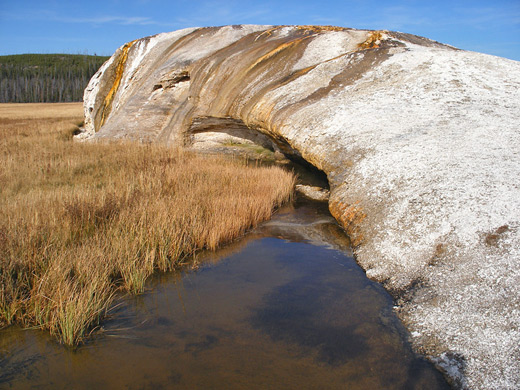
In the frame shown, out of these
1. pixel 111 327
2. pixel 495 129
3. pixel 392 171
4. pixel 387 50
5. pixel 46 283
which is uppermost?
pixel 387 50

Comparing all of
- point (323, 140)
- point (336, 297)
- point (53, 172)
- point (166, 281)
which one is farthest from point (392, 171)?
point (53, 172)

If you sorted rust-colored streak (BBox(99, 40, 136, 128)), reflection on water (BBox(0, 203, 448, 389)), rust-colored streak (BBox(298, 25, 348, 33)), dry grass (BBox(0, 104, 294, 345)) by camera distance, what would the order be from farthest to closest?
rust-colored streak (BBox(99, 40, 136, 128)) < rust-colored streak (BBox(298, 25, 348, 33)) < dry grass (BBox(0, 104, 294, 345)) < reflection on water (BBox(0, 203, 448, 389))

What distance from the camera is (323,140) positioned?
8.12 m

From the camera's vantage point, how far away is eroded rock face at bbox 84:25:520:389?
402 cm

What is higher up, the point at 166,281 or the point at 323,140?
the point at 323,140

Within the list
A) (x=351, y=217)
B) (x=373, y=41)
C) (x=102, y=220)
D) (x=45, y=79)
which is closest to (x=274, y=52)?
(x=373, y=41)

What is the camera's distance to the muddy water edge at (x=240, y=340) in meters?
3.36

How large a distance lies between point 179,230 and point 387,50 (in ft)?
23.8

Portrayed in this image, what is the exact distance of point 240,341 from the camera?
12.7 ft

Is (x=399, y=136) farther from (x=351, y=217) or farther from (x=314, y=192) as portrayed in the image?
(x=314, y=192)

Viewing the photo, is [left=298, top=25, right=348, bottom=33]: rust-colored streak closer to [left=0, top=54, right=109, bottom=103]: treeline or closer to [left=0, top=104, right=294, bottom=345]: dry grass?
[left=0, top=104, right=294, bottom=345]: dry grass

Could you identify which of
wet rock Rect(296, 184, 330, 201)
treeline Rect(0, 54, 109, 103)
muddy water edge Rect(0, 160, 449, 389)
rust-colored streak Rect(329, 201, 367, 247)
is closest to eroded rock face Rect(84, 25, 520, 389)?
rust-colored streak Rect(329, 201, 367, 247)

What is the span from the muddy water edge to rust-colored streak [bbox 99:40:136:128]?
13.5 m

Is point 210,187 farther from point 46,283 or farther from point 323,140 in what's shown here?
point 46,283
